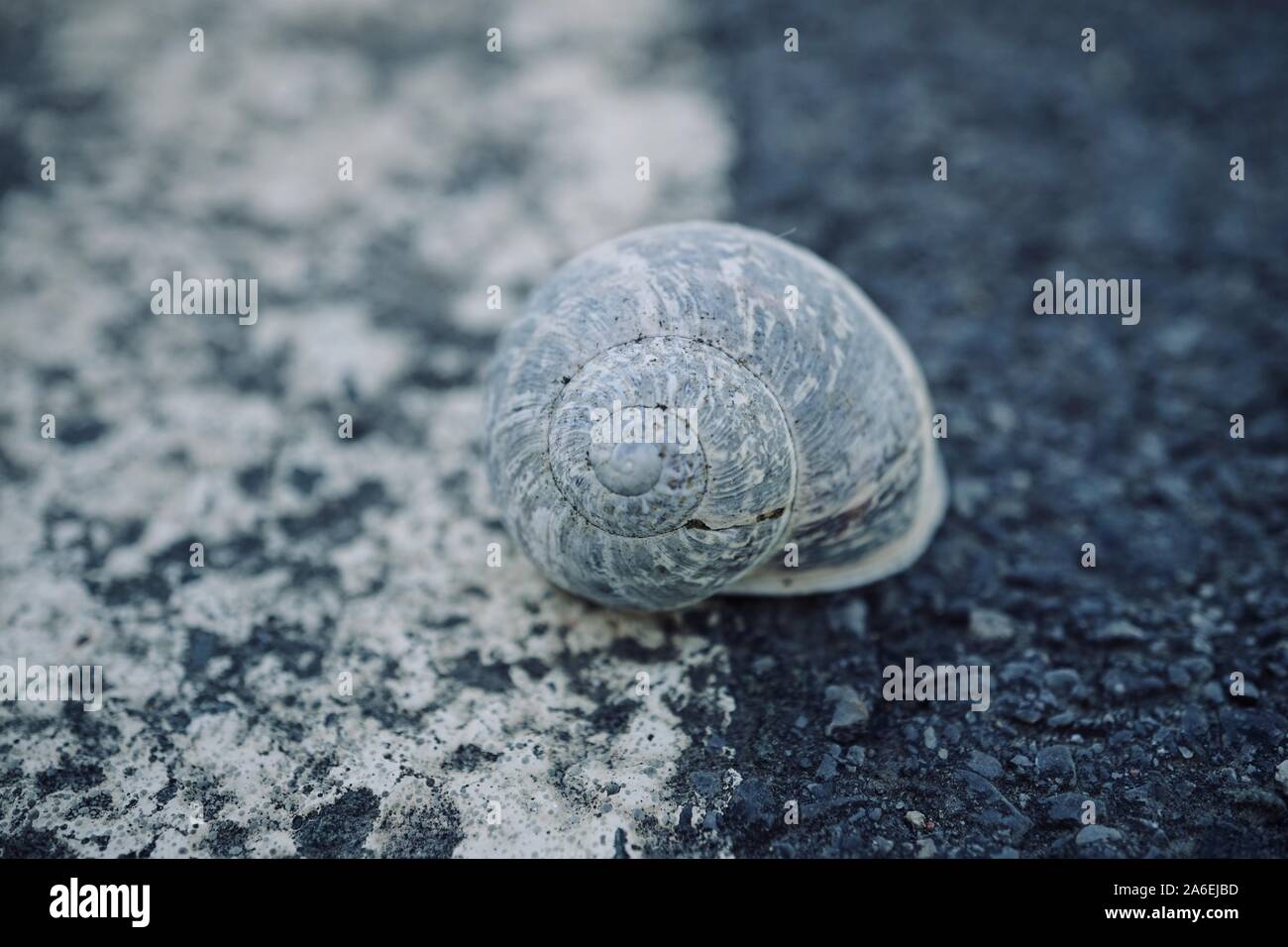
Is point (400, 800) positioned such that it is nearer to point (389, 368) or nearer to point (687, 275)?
point (687, 275)

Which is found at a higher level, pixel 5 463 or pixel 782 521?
pixel 5 463

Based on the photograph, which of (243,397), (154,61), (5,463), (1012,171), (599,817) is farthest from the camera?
(154,61)

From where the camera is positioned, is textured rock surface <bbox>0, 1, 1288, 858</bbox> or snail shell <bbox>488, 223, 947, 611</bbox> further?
textured rock surface <bbox>0, 1, 1288, 858</bbox>

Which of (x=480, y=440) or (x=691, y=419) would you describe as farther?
(x=480, y=440)
